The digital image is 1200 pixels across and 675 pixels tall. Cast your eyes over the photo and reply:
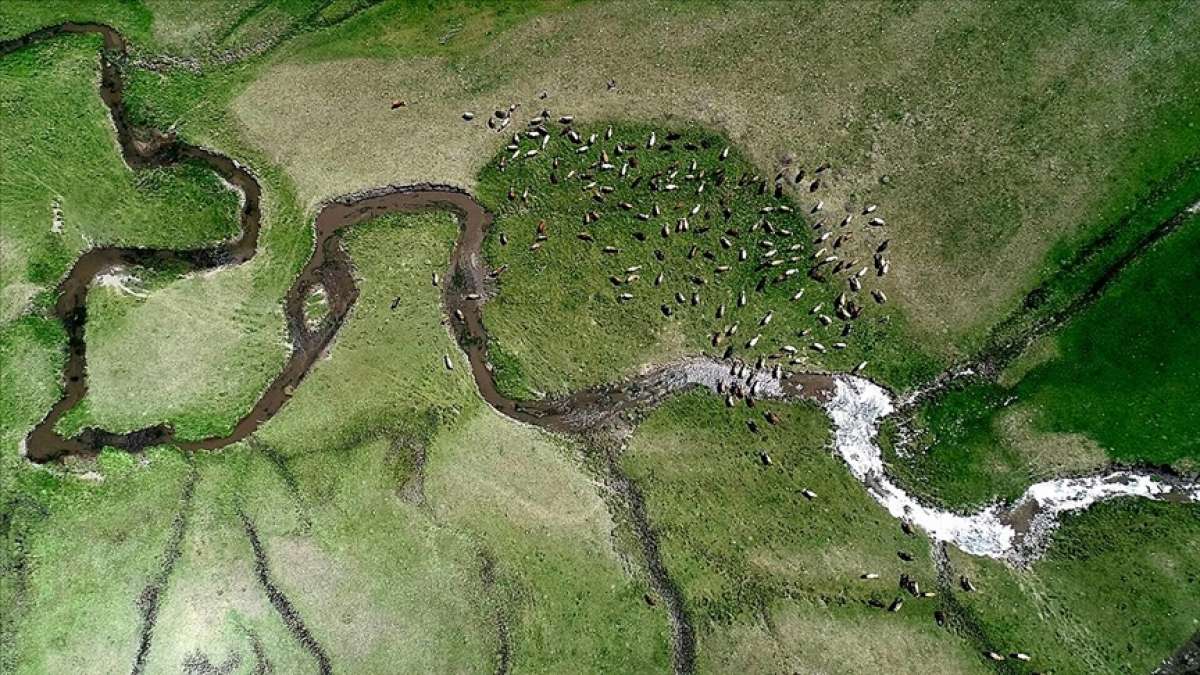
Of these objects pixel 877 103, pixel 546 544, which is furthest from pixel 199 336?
pixel 877 103

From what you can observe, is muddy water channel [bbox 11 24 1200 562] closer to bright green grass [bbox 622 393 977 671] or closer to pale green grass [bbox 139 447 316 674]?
bright green grass [bbox 622 393 977 671]

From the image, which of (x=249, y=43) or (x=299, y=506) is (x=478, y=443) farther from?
(x=249, y=43)

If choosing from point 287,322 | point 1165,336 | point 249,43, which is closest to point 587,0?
point 249,43

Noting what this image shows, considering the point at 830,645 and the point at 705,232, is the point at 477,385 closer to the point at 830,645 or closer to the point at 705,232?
the point at 705,232

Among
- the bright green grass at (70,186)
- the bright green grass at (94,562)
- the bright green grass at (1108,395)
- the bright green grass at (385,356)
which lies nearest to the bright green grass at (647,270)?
the bright green grass at (385,356)

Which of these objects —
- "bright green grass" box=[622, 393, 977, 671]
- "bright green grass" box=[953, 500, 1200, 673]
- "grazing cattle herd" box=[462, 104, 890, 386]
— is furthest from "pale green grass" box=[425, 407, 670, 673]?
"bright green grass" box=[953, 500, 1200, 673]
